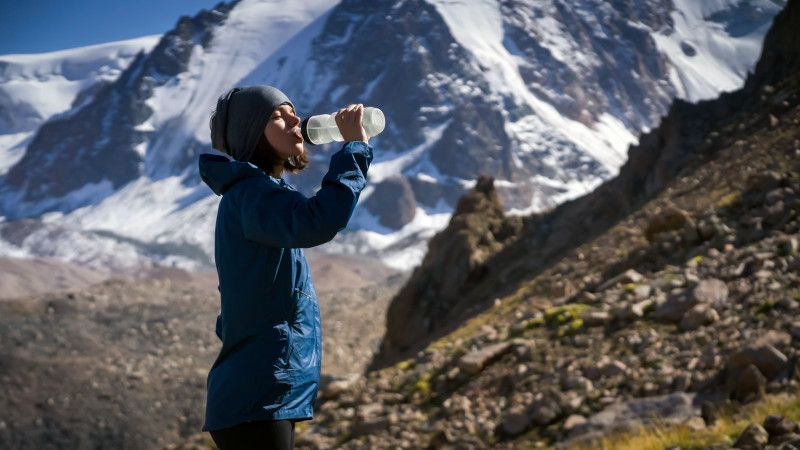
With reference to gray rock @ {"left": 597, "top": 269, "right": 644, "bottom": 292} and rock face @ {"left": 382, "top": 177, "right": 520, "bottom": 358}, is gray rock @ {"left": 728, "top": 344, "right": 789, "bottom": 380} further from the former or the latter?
rock face @ {"left": 382, "top": 177, "right": 520, "bottom": 358}

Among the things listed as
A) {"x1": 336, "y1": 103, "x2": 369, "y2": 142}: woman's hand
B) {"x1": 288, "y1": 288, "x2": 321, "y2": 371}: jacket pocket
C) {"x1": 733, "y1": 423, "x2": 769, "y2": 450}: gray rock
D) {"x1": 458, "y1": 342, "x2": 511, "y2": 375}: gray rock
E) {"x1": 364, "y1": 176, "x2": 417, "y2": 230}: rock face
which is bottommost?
{"x1": 364, "y1": 176, "x2": 417, "y2": 230}: rock face

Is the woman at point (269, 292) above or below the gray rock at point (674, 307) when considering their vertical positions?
above

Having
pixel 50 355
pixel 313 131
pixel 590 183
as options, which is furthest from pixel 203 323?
pixel 590 183

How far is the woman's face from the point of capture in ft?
10.6

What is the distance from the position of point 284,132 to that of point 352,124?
256 mm

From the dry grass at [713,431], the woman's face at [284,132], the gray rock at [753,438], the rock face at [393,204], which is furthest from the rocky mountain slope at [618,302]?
the rock face at [393,204]

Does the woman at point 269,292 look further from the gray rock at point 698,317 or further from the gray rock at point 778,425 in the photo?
the gray rock at point 698,317

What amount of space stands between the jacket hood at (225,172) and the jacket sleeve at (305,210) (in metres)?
0.11

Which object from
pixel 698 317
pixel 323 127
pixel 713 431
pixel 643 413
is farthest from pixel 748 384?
pixel 323 127

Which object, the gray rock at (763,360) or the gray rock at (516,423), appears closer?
the gray rock at (763,360)

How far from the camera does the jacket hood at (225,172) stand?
3.10 meters

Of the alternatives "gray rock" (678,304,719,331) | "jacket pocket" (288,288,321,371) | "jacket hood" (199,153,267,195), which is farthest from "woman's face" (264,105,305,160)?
"gray rock" (678,304,719,331)

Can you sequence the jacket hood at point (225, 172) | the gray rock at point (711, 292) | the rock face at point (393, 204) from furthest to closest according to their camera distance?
the rock face at point (393, 204) → the gray rock at point (711, 292) → the jacket hood at point (225, 172)

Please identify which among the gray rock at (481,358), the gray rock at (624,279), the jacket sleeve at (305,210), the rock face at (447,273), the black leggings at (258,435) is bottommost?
the rock face at (447,273)
